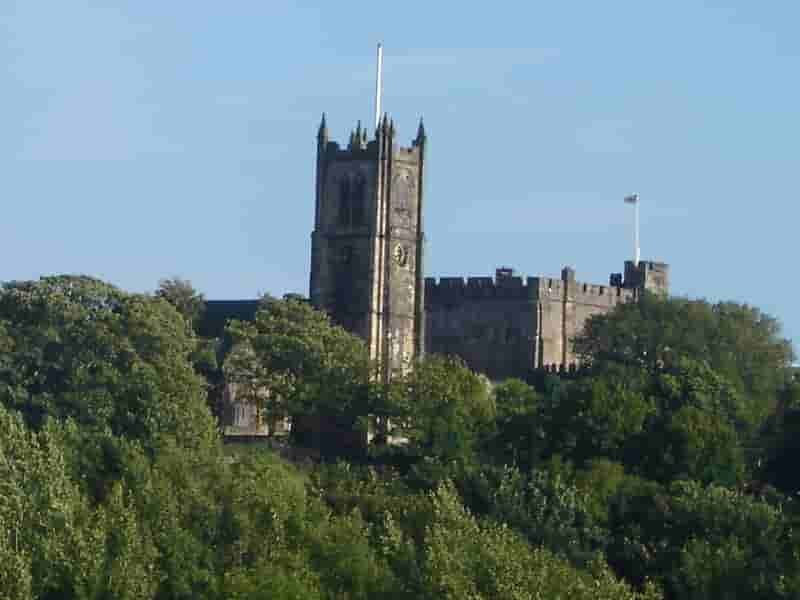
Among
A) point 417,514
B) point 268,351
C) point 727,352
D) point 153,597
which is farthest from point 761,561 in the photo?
point 727,352

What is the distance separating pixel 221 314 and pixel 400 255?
322 inches

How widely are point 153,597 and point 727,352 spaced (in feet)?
184

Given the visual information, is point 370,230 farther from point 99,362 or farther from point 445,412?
point 99,362

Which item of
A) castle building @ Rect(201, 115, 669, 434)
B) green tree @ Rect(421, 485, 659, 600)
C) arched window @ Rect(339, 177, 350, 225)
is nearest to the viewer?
green tree @ Rect(421, 485, 659, 600)

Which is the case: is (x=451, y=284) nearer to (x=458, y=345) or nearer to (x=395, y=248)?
(x=458, y=345)

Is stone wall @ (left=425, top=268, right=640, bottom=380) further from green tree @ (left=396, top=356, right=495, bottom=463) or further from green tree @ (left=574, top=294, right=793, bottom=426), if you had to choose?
green tree @ (left=396, top=356, right=495, bottom=463)

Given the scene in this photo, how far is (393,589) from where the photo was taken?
91.1 m

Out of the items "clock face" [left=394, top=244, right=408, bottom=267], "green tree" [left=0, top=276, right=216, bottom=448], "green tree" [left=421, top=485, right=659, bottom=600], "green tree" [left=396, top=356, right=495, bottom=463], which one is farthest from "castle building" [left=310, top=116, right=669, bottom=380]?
"green tree" [left=421, top=485, right=659, bottom=600]

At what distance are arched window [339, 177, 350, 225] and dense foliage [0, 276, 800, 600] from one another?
1524 cm

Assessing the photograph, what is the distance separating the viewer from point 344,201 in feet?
488

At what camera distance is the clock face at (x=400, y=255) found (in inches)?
5827

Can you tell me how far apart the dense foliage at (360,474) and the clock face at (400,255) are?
41.9ft

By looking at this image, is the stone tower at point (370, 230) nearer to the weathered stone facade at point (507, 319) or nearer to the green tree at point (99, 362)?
the weathered stone facade at point (507, 319)

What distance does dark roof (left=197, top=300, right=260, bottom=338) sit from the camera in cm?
14750
